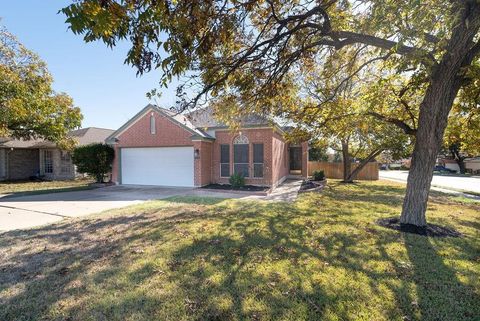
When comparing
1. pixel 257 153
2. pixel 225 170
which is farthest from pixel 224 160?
pixel 257 153

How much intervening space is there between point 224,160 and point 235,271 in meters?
11.1

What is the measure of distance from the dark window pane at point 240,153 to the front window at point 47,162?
18037mm

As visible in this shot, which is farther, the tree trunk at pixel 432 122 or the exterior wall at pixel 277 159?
the exterior wall at pixel 277 159

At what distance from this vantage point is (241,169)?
47.6ft

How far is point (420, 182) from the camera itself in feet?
20.9

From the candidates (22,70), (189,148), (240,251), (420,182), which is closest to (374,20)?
(420,182)

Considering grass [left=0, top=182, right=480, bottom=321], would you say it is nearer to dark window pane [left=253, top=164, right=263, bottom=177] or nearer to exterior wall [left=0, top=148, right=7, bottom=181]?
dark window pane [left=253, top=164, right=263, bottom=177]

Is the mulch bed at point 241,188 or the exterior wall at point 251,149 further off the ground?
the exterior wall at point 251,149

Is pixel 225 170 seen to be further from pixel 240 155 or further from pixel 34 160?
pixel 34 160

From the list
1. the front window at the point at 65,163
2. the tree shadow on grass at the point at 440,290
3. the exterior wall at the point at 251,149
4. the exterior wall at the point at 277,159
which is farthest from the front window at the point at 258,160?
the front window at the point at 65,163

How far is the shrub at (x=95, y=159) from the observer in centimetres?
1600

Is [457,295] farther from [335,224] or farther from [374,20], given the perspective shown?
[374,20]

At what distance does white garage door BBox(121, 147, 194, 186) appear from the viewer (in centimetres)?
1485

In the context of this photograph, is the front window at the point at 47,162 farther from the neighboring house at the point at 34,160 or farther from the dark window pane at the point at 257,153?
the dark window pane at the point at 257,153
